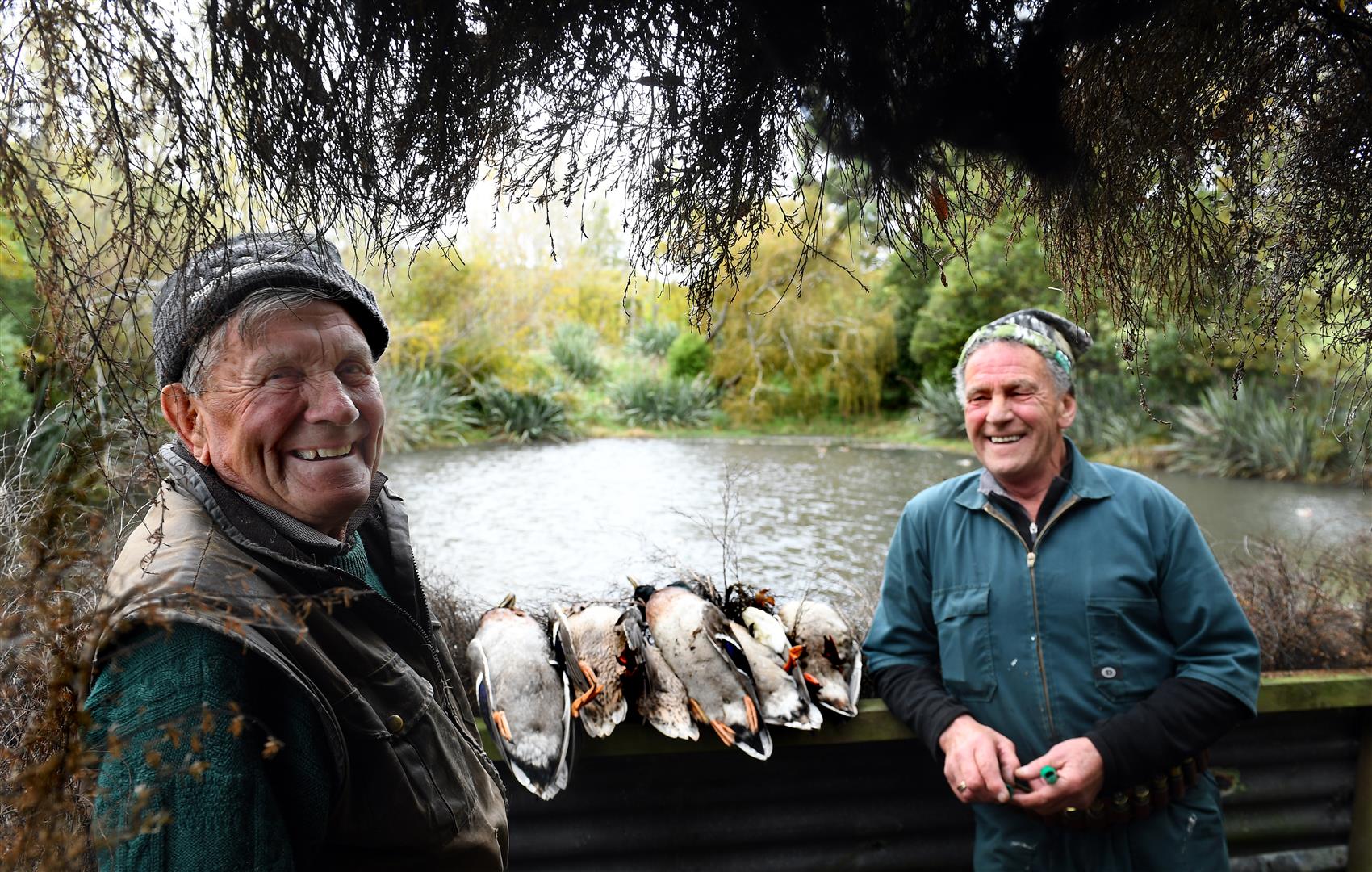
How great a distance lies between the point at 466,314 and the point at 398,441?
469cm

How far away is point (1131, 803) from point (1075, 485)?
0.74 metres

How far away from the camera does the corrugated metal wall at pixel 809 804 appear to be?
8.05 feet

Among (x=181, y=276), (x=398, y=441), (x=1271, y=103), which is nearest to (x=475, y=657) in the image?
(x=181, y=276)

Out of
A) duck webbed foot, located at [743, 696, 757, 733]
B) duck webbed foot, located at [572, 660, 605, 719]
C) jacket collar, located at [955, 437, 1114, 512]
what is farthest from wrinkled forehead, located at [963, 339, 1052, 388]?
duck webbed foot, located at [572, 660, 605, 719]

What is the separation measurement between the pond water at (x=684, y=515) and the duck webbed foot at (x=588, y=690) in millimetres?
752

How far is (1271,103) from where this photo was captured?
123 centimetres

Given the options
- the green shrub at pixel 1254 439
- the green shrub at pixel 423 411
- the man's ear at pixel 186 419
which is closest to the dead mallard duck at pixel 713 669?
the man's ear at pixel 186 419

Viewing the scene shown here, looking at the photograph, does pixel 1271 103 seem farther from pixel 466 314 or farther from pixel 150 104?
pixel 466 314

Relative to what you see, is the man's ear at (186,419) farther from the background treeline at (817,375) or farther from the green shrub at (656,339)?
the green shrub at (656,339)

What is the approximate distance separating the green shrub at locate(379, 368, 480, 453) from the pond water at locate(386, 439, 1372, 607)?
11.8ft

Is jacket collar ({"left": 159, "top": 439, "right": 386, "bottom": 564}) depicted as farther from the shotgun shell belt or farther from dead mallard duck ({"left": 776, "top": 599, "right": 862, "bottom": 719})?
the shotgun shell belt

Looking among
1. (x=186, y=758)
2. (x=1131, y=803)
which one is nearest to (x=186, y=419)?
(x=186, y=758)

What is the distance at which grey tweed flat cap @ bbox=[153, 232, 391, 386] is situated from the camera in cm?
106

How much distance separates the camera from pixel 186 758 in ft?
2.85
